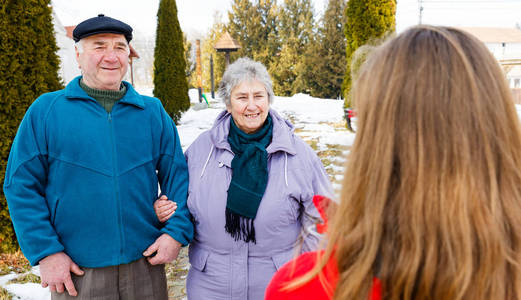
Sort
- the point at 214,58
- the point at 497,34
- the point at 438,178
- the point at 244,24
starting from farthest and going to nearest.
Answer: the point at 497,34 < the point at 244,24 < the point at 214,58 < the point at 438,178

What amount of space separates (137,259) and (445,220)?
68.3 inches

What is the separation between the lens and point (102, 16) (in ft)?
6.94

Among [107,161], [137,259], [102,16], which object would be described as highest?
[102,16]

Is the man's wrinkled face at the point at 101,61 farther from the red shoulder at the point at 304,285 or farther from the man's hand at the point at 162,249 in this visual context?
the red shoulder at the point at 304,285

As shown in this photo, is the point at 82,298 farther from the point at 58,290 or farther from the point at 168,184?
the point at 168,184

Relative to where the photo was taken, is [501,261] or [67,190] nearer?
[501,261]

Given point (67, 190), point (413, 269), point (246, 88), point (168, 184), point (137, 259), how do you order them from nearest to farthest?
point (413, 269)
point (67, 190)
point (137, 259)
point (168, 184)
point (246, 88)

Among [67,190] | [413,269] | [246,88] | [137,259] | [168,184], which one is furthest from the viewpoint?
[246,88]

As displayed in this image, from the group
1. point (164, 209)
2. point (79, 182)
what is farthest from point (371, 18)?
point (79, 182)

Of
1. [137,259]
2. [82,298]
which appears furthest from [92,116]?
[82,298]

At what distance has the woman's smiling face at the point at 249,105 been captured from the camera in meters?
2.34

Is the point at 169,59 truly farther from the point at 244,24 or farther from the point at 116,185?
the point at 244,24

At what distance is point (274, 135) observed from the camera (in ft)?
7.45

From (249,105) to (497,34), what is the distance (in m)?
54.9
